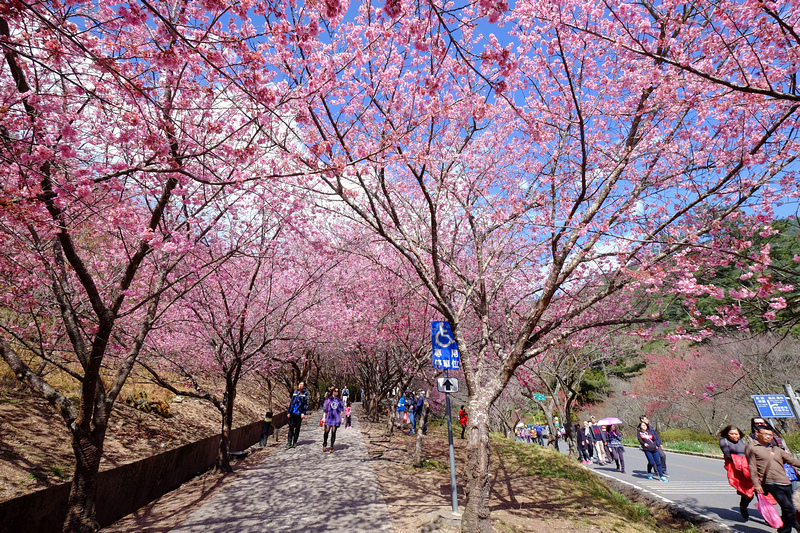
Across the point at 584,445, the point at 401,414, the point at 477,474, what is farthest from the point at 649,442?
the point at 401,414

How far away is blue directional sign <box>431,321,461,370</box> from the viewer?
264 inches

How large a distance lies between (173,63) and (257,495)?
6.91 m

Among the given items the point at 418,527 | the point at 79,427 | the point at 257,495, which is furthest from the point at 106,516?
the point at 418,527

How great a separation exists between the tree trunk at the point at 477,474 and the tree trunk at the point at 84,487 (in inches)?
180

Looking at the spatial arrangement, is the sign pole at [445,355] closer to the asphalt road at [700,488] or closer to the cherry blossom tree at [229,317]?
the cherry blossom tree at [229,317]

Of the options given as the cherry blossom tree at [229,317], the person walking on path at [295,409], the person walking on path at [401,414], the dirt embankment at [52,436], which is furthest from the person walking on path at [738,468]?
the person walking on path at [401,414]

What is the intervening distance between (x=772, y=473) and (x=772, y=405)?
163cm

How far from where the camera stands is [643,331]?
19.0 feet

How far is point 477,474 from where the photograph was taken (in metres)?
5.07

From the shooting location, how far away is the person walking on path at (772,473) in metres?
5.64

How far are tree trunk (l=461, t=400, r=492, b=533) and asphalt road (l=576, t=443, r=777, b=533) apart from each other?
5.32 metres

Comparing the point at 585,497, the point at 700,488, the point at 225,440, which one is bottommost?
the point at 700,488

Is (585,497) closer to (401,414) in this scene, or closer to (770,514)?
(770,514)

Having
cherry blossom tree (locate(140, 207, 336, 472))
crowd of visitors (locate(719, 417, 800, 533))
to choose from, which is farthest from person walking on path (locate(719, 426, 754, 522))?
cherry blossom tree (locate(140, 207, 336, 472))
